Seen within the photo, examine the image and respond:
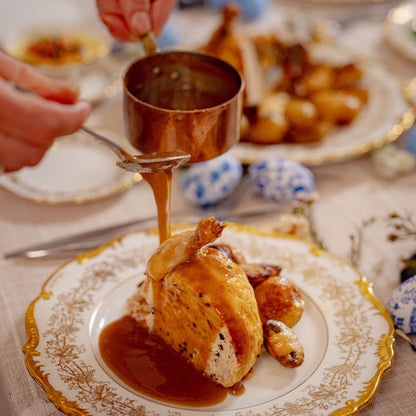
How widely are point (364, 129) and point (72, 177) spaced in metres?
1.17

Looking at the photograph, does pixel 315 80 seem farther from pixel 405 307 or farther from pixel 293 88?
pixel 405 307

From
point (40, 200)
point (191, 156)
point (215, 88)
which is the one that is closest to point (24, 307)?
point (40, 200)

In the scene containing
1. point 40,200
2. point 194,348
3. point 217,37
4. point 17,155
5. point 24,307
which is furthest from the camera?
point 217,37

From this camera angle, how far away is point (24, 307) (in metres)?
1.42

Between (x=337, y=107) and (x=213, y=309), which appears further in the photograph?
(x=337, y=107)

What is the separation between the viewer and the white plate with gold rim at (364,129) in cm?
197

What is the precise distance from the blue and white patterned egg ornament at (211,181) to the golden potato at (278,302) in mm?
529

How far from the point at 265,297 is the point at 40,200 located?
88cm

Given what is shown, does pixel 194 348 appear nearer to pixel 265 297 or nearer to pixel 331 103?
pixel 265 297

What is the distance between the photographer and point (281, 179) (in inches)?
70.7

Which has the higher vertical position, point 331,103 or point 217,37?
point 217,37

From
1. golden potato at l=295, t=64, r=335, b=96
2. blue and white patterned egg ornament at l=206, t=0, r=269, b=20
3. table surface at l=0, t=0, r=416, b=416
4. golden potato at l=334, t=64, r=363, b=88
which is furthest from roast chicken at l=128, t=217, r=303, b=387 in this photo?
blue and white patterned egg ornament at l=206, t=0, r=269, b=20

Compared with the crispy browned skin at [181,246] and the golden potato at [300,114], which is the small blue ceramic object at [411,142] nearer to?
the golden potato at [300,114]

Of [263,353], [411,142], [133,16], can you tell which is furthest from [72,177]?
[411,142]
